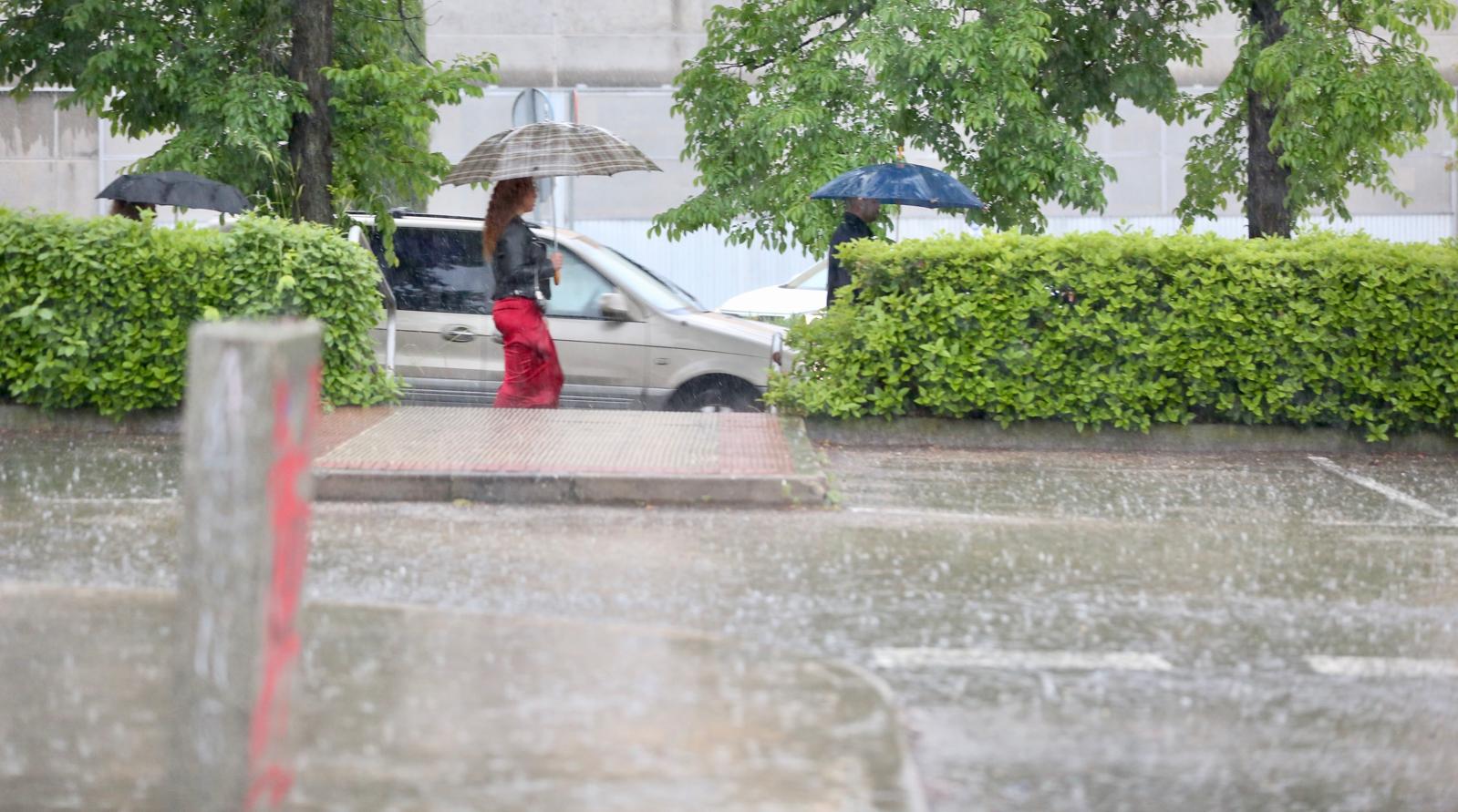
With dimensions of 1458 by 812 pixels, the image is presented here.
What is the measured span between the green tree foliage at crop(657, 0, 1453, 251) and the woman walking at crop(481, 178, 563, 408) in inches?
170

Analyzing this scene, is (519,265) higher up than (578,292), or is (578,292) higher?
(519,265)

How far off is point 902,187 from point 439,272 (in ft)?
11.9

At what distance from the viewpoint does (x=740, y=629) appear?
584 cm

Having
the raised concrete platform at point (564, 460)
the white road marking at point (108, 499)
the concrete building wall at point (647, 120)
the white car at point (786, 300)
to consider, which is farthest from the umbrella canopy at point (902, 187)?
the concrete building wall at point (647, 120)

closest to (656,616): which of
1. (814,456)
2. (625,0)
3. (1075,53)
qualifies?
(814,456)

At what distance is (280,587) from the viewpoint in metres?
3.43

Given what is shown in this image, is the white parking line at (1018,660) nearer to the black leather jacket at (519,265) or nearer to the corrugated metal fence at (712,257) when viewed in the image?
the black leather jacket at (519,265)

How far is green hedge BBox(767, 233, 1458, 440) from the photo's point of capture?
1061 centimetres

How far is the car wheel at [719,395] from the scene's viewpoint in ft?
42.0

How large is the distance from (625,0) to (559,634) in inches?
1157

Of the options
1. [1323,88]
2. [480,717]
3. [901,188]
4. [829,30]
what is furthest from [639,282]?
[480,717]

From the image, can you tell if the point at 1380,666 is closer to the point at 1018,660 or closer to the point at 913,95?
the point at 1018,660

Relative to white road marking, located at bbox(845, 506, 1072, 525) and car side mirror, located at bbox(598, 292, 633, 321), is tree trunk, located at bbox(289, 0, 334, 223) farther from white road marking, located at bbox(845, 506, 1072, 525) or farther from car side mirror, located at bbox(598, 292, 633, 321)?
white road marking, located at bbox(845, 506, 1072, 525)

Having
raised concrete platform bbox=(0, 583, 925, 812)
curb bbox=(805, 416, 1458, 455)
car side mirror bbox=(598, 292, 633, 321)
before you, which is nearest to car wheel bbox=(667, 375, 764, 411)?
car side mirror bbox=(598, 292, 633, 321)
